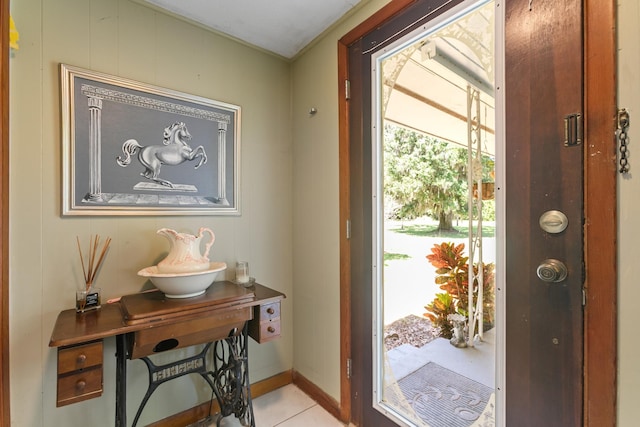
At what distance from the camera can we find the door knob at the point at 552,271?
87 centimetres

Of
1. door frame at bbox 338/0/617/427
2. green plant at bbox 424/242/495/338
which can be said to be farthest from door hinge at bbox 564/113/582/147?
green plant at bbox 424/242/495/338

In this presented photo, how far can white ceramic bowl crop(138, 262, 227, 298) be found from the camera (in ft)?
4.13

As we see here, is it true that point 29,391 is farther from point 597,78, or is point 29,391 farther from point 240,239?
point 597,78

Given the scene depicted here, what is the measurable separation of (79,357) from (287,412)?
1.16m

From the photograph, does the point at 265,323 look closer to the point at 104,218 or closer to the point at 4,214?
the point at 104,218

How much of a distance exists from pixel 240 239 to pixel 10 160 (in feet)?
3.57

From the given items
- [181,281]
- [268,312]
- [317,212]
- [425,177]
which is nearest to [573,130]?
[425,177]

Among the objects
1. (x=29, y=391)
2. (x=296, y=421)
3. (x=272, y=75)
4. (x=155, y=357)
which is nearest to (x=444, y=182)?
(x=272, y=75)

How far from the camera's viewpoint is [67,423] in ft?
4.28

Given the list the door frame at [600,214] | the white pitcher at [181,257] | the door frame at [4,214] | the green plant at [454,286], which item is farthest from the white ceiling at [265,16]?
the green plant at [454,286]

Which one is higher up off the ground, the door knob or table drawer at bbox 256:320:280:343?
the door knob

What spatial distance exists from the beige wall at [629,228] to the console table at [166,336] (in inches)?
50.9

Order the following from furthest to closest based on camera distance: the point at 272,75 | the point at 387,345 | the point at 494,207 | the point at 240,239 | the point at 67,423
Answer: the point at 272,75 → the point at 240,239 → the point at 387,345 → the point at 67,423 → the point at 494,207

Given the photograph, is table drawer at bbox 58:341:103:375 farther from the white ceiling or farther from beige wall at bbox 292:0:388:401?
the white ceiling
